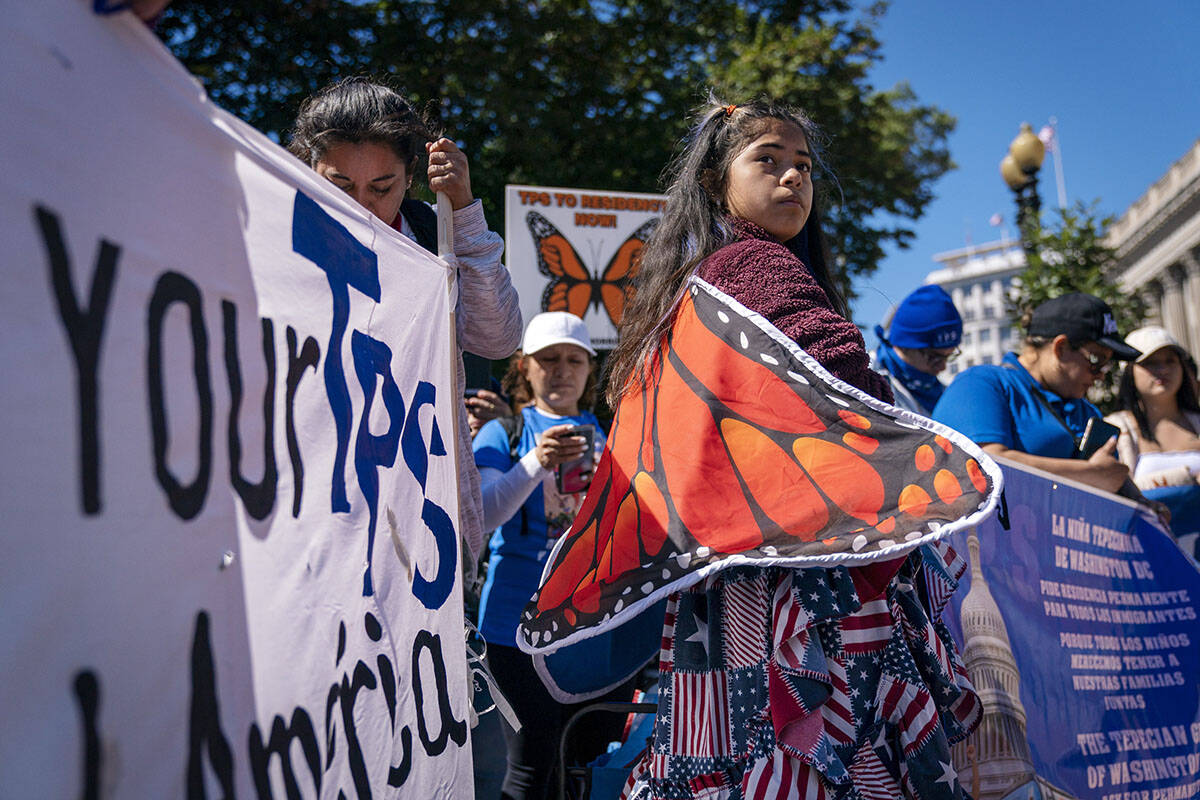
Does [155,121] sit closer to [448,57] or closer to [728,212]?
[728,212]

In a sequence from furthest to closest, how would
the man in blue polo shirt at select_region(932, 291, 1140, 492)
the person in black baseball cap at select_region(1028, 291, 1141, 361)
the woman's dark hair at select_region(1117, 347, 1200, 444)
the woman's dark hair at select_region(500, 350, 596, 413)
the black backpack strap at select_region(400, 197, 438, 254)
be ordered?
the woman's dark hair at select_region(1117, 347, 1200, 444)
the woman's dark hair at select_region(500, 350, 596, 413)
the person in black baseball cap at select_region(1028, 291, 1141, 361)
the man in blue polo shirt at select_region(932, 291, 1140, 492)
the black backpack strap at select_region(400, 197, 438, 254)

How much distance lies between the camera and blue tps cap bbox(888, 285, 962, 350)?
398cm

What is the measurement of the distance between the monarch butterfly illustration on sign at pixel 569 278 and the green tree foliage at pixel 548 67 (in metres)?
4.29

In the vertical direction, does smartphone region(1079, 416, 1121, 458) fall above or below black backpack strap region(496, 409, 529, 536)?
below

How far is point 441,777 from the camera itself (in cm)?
171

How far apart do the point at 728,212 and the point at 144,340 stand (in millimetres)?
1405

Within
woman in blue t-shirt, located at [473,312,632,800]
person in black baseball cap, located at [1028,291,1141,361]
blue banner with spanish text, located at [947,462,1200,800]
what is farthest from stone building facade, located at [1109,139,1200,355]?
woman in blue t-shirt, located at [473,312,632,800]

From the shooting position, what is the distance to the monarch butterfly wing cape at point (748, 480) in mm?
1652

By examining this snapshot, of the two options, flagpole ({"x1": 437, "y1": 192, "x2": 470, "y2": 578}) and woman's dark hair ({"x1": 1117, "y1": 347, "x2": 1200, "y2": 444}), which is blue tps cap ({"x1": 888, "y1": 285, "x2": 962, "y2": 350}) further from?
flagpole ({"x1": 437, "y1": 192, "x2": 470, "y2": 578})

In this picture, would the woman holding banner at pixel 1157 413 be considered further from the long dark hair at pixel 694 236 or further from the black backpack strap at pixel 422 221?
the black backpack strap at pixel 422 221

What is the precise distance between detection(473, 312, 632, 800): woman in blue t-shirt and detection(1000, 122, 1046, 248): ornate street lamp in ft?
24.4

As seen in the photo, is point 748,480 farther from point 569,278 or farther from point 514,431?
point 569,278

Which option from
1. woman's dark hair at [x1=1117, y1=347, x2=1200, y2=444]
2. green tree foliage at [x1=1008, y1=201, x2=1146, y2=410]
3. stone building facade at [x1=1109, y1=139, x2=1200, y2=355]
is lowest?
woman's dark hair at [x1=1117, y1=347, x2=1200, y2=444]

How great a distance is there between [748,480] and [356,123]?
49.9 inches
